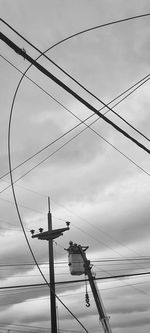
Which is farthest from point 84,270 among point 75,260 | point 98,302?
point 98,302

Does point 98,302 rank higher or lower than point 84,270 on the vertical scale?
lower

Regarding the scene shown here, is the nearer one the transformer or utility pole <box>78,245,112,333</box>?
utility pole <box>78,245,112,333</box>

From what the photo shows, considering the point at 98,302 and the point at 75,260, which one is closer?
the point at 98,302

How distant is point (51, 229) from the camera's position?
26.0m

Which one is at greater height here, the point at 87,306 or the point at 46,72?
the point at 87,306

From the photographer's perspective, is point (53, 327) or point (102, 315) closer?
point (53, 327)

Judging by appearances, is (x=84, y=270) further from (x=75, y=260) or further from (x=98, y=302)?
(x=98, y=302)

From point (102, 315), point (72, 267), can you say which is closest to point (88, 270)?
point (72, 267)

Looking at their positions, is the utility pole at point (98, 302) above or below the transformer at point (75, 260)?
below

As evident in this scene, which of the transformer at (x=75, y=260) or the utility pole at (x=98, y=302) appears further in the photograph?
the transformer at (x=75, y=260)

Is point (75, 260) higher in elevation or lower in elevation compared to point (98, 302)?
higher

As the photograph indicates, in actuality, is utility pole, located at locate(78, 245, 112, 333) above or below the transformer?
below

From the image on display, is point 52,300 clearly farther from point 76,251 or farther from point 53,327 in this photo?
point 76,251

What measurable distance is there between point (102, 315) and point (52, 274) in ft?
28.5
